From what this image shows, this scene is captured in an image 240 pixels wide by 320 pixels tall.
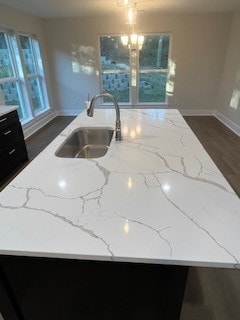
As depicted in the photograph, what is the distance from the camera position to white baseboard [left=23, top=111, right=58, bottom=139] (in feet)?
14.6

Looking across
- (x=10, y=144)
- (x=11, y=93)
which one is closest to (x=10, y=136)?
(x=10, y=144)

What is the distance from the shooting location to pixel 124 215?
845 millimetres

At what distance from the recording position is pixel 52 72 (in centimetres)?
548

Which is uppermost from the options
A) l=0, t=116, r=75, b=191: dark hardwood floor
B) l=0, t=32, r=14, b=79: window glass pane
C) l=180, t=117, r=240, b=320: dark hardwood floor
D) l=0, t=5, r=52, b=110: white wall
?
l=0, t=5, r=52, b=110: white wall

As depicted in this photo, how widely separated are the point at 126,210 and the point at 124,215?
0.10 feet

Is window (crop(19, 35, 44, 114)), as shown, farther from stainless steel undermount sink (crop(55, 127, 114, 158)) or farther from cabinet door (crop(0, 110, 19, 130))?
stainless steel undermount sink (crop(55, 127, 114, 158))

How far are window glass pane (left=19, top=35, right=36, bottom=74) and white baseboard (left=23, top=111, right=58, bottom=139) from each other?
1009 mm

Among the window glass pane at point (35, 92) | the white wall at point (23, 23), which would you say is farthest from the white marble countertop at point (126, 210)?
the window glass pane at point (35, 92)

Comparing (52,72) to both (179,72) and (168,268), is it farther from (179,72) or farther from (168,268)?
(168,268)

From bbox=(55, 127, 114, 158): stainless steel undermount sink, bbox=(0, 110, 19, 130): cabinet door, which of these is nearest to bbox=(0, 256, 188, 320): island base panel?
bbox=(55, 127, 114, 158): stainless steel undermount sink

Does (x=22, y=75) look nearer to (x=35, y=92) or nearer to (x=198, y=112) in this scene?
(x=35, y=92)

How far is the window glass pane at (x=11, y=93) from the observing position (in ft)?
12.8

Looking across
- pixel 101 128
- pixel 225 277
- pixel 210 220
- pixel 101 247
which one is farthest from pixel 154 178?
pixel 225 277

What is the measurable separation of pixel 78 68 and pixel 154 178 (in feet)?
16.5
